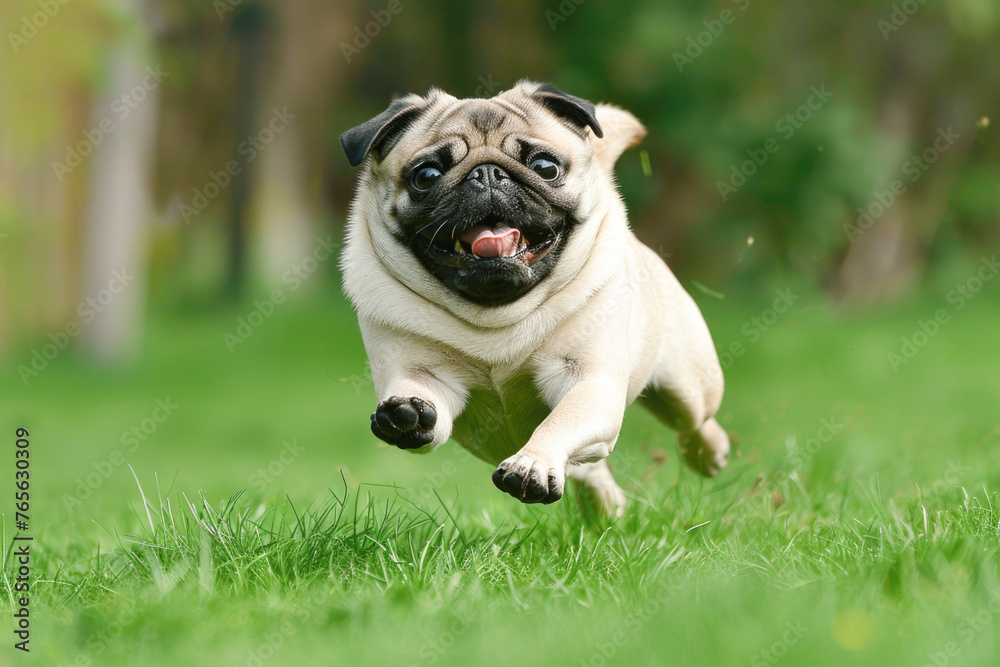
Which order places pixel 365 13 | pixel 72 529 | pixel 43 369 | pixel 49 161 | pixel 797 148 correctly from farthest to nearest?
1. pixel 365 13
2. pixel 49 161
3. pixel 43 369
4. pixel 797 148
5. pixel 72 529

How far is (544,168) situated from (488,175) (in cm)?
27

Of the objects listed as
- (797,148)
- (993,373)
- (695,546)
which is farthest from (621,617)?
(797,148)

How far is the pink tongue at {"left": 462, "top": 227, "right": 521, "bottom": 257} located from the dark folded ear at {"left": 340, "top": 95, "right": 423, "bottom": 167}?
517 millimetres

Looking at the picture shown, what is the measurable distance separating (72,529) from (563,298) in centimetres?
275

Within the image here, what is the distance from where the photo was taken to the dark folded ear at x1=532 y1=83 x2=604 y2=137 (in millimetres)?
4223

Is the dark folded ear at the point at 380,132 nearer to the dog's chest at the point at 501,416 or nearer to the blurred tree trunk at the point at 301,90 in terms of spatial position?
the dog's chest at the point at 501,416

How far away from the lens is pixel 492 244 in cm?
395

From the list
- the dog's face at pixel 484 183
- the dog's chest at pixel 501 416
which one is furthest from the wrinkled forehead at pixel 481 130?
the dog's chest at pixel 501 416

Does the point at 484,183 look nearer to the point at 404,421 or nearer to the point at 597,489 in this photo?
the point at 404,421

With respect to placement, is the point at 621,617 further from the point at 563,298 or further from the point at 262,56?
the point at 262,56

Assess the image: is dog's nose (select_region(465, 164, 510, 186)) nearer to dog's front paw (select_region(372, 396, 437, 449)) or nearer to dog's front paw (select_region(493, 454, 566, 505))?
dog's front paw (select_region(372, 396, 437, 449))

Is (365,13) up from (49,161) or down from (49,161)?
up

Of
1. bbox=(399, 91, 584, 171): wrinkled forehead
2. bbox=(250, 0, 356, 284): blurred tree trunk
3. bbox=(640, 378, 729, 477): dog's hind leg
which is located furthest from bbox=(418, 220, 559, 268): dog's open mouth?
bbox=(250, 0, 356, 284): blurred tree trunk

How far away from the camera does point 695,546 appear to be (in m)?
4.01
